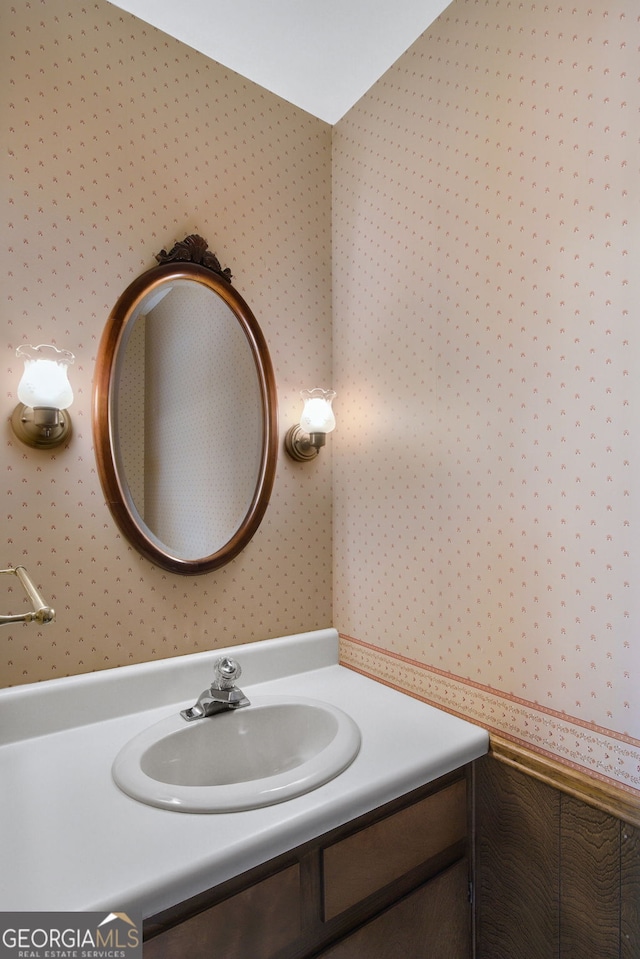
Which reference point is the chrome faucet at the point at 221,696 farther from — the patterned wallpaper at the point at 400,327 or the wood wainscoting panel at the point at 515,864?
the wood wainscoting panel at the point at 515,864

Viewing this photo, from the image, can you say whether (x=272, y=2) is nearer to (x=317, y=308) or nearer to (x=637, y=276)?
(x=317, y=308)

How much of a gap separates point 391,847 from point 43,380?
1233mm

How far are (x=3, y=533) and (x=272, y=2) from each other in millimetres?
1491

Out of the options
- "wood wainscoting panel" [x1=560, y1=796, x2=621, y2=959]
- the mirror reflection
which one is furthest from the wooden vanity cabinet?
the mirror reflection

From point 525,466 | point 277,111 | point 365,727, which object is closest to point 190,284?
point 277,111

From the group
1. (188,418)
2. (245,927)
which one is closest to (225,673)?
(245,927)

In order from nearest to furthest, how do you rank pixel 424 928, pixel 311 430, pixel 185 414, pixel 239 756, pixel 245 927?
1. pixel 245 927
2. pixel 424 928
3. pixel 239 756
4. pixel 185 414
5. pixel 311 430

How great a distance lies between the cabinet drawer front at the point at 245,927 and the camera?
80 centimetres

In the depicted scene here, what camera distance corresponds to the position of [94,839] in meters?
0.84

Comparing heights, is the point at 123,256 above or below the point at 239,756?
above

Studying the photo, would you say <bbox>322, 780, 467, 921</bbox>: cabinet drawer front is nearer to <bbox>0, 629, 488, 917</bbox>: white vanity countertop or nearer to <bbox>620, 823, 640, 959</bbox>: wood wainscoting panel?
<bbox>0, 629, 488, 917</bbox>: white vanity countertop

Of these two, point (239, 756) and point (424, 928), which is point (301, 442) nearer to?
point (239, 756)

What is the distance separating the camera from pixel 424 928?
113 cm

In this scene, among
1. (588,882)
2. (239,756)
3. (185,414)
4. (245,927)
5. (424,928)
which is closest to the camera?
(245,927)
